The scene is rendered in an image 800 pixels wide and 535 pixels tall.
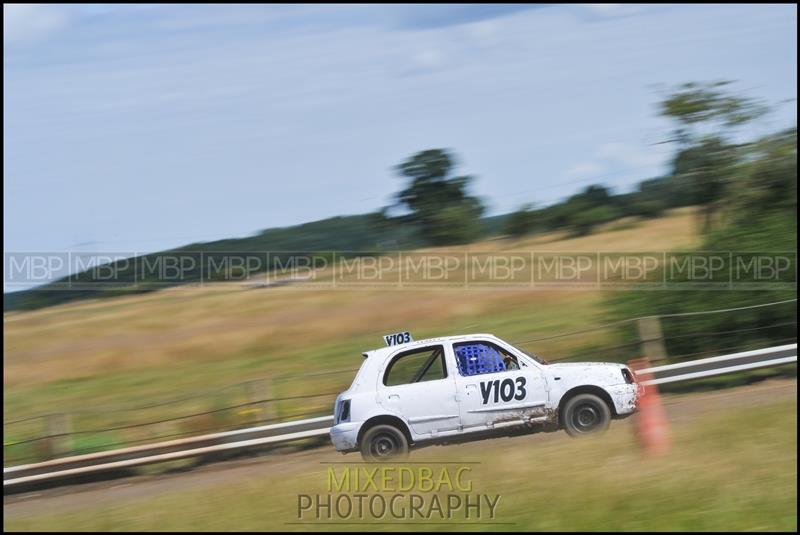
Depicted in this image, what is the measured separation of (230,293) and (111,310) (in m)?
4.18

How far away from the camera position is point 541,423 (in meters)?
10.8

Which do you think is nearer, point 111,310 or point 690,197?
point 690,197

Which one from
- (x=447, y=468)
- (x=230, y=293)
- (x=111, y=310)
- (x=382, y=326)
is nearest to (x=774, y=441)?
(x=447, y=468)

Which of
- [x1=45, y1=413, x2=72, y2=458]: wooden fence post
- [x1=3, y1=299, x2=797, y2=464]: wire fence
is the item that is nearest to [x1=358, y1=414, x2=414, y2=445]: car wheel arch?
[x1=3, y1=299, x2=797, y2=464]: wire fence

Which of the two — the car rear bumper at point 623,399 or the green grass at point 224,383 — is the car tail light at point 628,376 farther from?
the green grass at point 224,383

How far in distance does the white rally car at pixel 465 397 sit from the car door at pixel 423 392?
1 cm

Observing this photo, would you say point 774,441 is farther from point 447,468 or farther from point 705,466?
point 447,468

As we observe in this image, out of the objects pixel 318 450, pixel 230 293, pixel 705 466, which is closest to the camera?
pixel 705 466

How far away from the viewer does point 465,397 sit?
1077 centimetres

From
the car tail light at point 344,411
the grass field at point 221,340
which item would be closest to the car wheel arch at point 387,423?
the car tail light at point 344,411

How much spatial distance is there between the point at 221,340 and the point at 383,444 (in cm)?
1521

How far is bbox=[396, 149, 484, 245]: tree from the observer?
1453 inches

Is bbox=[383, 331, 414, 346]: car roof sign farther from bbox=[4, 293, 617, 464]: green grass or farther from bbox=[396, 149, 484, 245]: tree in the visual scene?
bbox=[396, 149, 484, 245]: tree

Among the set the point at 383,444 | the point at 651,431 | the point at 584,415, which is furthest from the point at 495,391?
the point at 651,431
